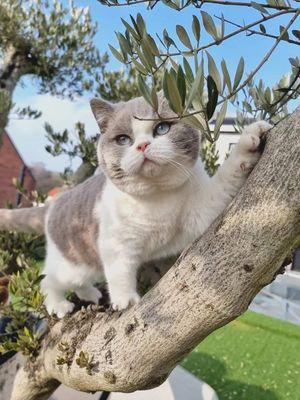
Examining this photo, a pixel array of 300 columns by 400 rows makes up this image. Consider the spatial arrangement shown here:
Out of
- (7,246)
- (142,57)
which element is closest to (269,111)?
(142,57)

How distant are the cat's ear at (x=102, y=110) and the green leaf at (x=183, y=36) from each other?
58cm

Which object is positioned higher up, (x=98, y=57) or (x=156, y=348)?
(x=98, y=57)

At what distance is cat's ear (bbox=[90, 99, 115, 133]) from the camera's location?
4.70 feet

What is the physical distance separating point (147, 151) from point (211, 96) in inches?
20.5

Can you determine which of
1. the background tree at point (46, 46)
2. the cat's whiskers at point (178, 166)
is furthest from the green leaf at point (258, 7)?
the background tree at point (46, 46)

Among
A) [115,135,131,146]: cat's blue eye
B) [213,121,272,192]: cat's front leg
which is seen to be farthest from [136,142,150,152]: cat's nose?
[213,121,272,192]: cat's front leg

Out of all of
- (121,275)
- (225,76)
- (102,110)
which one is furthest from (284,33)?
(121,275)

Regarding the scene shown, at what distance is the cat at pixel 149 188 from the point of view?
3.94ft

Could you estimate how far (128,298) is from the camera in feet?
4.47

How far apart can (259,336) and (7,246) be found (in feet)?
11.5

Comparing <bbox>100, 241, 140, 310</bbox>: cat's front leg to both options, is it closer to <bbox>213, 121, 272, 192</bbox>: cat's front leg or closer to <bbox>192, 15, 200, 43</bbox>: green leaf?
<bbox>213, 121, 272, 192</bbox>: cat's front leg

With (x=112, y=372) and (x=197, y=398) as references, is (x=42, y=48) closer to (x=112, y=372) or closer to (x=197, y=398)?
(x=197, y=398)

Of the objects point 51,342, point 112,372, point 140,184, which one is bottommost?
point 51,342

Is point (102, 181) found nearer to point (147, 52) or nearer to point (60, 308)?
point (60, 308)
